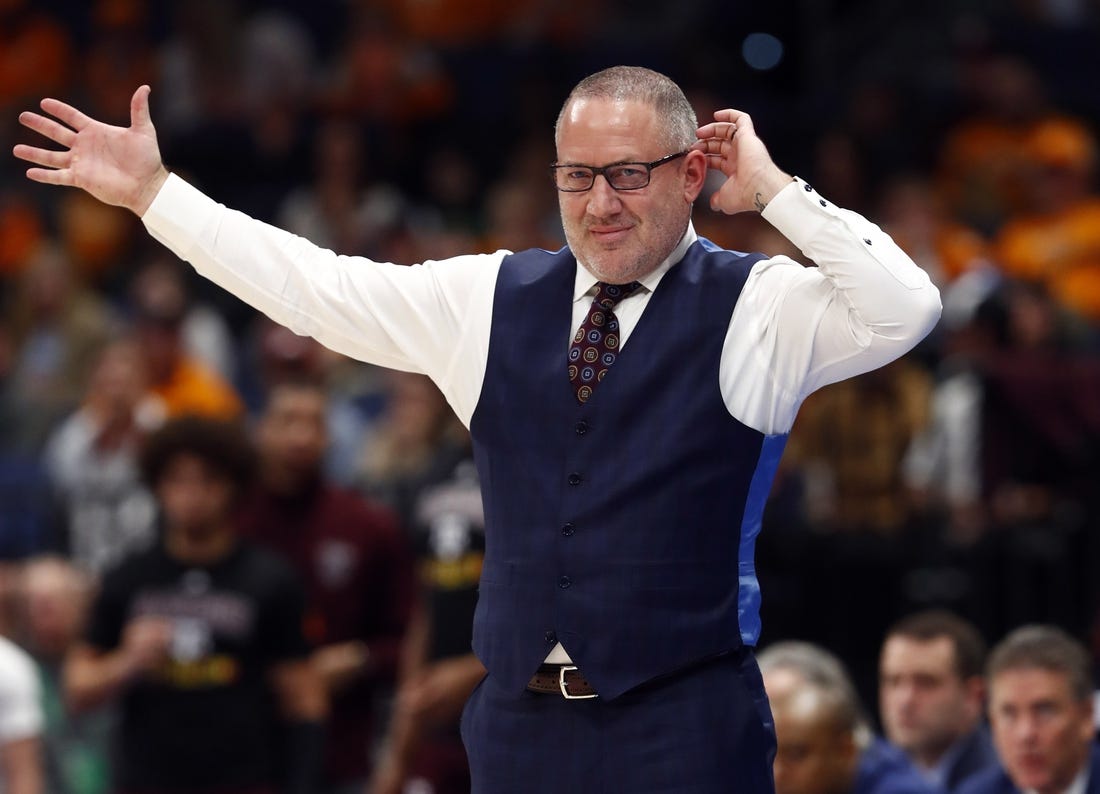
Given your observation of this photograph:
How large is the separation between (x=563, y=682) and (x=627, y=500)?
0.36 m

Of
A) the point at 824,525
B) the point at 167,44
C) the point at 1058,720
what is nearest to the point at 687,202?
the point at 1058,720

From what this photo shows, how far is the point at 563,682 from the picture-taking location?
347 cm

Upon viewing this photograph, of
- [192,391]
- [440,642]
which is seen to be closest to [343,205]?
[192,391]

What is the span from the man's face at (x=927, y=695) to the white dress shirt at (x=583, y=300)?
8.74 ft

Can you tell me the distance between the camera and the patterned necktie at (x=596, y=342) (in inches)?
140

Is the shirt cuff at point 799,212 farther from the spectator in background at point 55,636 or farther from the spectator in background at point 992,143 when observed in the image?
the spectator in background at point 992,143

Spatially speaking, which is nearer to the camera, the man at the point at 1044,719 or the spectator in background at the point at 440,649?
the man at the point at 1044,719

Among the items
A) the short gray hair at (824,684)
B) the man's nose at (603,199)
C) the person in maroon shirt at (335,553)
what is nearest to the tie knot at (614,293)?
the man's nose at (603,199)

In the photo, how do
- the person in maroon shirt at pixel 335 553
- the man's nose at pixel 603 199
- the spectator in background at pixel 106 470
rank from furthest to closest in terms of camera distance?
the spectator in background at pixel 106 470 → the person in maroon shirt at pixel 335 553 → the man's nose at pixel 603 199

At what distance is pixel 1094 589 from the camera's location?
7641 mm

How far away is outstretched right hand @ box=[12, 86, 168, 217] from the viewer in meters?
3.69

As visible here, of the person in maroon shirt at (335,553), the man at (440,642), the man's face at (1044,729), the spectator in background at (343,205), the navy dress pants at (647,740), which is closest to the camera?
the navy dress pants at (647,740)

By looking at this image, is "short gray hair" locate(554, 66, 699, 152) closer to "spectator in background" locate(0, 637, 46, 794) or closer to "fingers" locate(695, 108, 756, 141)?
"fingers" locate(695, 108, 756, 141)

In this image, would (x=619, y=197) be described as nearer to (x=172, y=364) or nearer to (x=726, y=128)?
(x=726, y=128)
